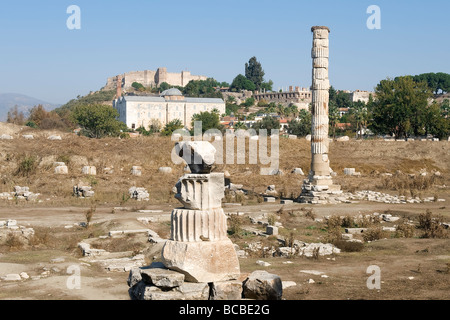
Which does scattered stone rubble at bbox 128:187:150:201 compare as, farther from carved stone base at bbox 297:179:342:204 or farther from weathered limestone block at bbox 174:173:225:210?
weathered limestone block at bbox 174:173:225:210

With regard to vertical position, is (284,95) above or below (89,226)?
above

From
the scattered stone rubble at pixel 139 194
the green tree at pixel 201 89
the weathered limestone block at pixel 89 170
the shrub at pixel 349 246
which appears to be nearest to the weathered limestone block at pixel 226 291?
the shrub at pixel 349 246

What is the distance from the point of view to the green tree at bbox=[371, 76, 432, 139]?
174ft

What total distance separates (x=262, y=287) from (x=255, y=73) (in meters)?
165

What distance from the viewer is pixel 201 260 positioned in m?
7.88

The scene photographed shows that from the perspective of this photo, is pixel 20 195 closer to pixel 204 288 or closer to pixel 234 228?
pixel 234 228

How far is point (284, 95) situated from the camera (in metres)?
149

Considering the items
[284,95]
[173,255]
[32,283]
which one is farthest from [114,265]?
[284,95]

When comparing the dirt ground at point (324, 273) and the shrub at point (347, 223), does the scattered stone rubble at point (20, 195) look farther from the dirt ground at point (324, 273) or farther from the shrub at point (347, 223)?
the shrub at point (347, 223)

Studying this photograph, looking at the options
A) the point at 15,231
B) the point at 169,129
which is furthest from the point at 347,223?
the point at 169,129

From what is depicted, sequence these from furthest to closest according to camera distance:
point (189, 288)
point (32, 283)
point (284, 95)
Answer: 1. point (284, 95)
2. point (32, 283)
3. point (189, 288)

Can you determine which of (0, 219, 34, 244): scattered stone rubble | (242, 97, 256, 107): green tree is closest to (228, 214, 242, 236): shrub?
(0, 219, 34, 244): scattered stone rubble

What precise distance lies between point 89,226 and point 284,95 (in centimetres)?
13426
